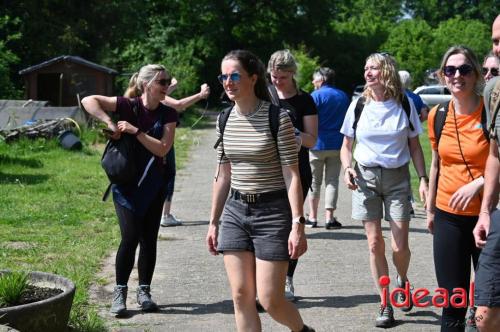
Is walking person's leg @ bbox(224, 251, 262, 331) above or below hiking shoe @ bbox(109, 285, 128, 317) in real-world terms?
above

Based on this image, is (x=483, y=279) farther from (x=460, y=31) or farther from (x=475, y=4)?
(x=475, y=4)

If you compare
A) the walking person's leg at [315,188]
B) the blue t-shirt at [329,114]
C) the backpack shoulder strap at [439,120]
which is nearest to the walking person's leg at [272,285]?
the backpack shoulder strap at [439,120]

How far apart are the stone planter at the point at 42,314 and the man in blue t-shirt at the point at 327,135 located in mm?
5264

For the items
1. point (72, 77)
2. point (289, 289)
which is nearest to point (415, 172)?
point (289, 289)

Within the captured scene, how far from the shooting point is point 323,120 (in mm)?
10547

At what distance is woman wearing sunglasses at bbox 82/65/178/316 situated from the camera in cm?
635

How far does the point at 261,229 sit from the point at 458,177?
1.14 metres

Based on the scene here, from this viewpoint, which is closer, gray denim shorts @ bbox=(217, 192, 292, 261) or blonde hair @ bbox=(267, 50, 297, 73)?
gray denim shorts @ bbox=(217, 192, 292, 261)

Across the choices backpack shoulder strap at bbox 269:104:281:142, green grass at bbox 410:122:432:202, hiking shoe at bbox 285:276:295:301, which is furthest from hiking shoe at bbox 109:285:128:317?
green grass at bbox 410:122:432:202

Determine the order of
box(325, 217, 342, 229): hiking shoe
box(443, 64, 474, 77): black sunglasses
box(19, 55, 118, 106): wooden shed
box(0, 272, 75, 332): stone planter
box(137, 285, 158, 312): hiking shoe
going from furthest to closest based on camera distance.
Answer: box(19, 55, 118, 106): wooden shed
box(325, 217, 342, 229): hiking shoe
box(137, 285, 158, 312): hiking shoe
box(0, 272, 75, 332): stone planter
box(443, 64, 474, 77): black sunglasses

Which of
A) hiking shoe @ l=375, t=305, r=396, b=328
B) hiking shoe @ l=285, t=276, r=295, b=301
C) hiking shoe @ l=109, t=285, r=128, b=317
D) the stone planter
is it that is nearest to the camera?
the stone planter

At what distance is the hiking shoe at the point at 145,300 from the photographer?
6.46 meters

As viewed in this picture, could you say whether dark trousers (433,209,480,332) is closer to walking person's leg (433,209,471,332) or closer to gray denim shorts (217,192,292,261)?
walking person's leg (433,209,471,332)

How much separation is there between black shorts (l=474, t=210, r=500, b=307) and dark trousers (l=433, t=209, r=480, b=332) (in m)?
0.68
